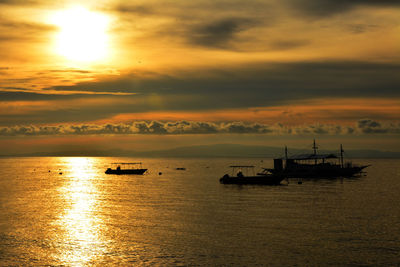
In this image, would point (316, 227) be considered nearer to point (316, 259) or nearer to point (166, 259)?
point (316, 259)

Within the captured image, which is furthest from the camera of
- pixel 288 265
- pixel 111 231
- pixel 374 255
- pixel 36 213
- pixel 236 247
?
pixel 36 213

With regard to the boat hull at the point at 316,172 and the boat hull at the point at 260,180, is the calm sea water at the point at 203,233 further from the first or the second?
the boat hull at the point at 316,172

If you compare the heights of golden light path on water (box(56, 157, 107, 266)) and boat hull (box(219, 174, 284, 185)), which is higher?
golden light path on water (box(56, 157, 107, 266))

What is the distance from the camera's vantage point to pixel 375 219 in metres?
69.4

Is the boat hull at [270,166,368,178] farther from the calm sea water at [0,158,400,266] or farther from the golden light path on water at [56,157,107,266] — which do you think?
the golden light path on water at [56,157,107,266]

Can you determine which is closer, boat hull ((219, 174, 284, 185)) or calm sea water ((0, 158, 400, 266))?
calm sea water ((0, 158, 400, 266))

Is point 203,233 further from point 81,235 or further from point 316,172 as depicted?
point 316,172

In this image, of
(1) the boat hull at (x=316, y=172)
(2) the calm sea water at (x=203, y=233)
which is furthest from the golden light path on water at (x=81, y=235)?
(1) the boat hull at (x=316, y=172)

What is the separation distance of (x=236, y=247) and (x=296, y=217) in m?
24.0

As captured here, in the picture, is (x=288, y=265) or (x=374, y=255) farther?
(x=374, y=255)

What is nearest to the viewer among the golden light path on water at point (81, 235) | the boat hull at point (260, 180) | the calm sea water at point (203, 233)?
the calm sea water at point (203, 233)

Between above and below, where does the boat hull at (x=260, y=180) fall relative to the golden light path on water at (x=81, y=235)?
below

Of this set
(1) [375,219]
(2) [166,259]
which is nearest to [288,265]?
(2) [166,259]

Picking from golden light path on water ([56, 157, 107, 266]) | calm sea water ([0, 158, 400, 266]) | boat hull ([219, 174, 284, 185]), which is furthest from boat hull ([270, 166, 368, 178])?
golden light path on water ([56, 157, 107, 266])
